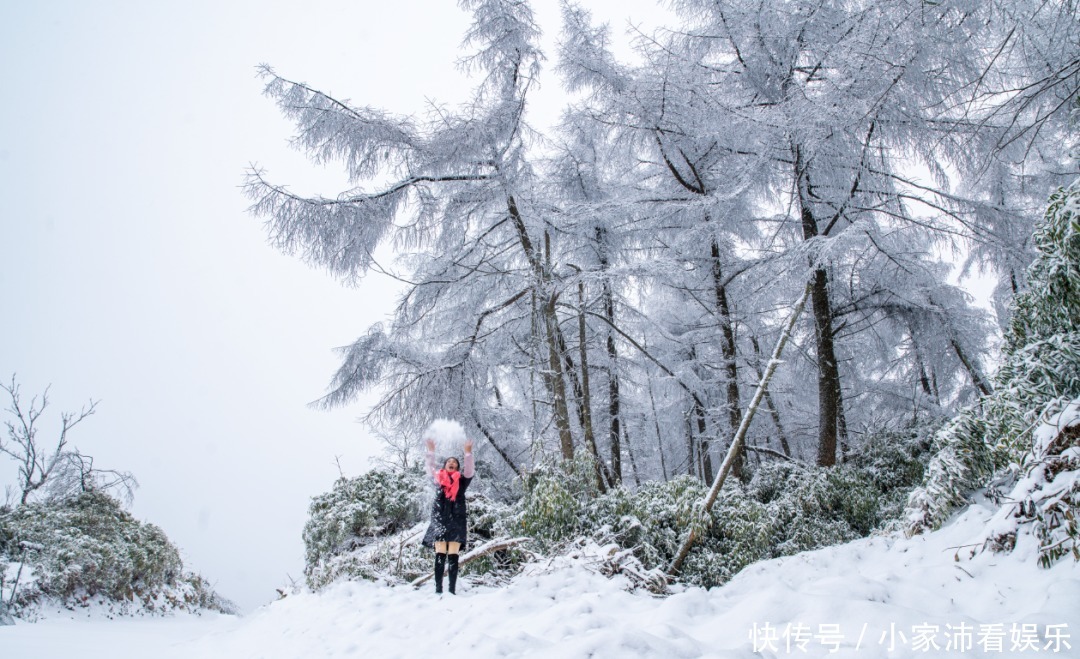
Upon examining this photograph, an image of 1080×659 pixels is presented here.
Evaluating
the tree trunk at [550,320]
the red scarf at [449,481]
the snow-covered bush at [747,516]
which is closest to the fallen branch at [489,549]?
the snow-covered bush at [747,516]

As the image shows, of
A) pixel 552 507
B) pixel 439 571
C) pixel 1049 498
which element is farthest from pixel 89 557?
pixel 1049 498

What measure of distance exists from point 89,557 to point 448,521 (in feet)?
23.9

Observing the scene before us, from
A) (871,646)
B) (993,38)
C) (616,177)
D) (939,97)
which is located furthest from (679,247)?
(871,646)

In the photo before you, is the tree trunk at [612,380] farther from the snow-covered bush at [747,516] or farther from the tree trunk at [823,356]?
the tree trunk at [823,356]

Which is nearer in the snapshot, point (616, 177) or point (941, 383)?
point (941, 383)

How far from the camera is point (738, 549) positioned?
5930mm

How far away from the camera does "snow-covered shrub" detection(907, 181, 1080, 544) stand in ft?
12.6

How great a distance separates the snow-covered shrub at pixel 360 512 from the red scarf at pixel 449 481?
13.7 feet

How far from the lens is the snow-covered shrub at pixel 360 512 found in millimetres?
9227

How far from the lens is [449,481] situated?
5430mm

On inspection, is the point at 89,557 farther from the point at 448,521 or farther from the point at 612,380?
the point at 612,380

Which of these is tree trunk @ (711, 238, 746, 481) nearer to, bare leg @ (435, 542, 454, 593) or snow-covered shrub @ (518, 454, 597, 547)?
snow-covered shrub @ (518, 454, 597, 547)

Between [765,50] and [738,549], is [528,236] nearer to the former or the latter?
[765,50]

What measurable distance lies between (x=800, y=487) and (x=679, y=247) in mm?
4622
